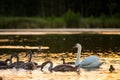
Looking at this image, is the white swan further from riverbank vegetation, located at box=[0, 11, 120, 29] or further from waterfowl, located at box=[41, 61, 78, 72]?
riverbank vegetation, located at box=[0, 11, 120, 29]

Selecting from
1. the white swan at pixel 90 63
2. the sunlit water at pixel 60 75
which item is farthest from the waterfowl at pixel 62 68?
the white swan at pixel 90 63

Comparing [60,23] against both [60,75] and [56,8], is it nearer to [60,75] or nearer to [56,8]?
[56,8]

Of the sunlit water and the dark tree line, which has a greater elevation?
the sunlit water

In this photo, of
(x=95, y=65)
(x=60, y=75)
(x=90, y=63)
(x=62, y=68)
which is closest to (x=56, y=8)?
(x=90, y=63)

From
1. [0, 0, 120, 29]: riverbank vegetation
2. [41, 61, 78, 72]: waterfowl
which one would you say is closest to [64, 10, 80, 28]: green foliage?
[0, 0, 120, 29]: riverbank vegetation

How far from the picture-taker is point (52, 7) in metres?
71.9

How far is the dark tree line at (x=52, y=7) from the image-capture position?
7038 cm

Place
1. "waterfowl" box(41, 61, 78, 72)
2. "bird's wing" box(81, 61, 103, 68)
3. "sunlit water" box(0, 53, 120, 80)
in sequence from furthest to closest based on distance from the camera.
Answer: "bird's wing" box(81, 61, 103, 68) < "waterfowl" box(41, 61, 78, 72) < "sunlit water" box(0, 53, 120, 80)

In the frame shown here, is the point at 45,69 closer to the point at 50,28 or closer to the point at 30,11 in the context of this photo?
the point at 50,28

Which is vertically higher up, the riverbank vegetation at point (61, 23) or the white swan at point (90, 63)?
the white swan at point (90, 63)

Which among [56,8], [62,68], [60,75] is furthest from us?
[56,8]

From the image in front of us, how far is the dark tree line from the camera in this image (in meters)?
70.4

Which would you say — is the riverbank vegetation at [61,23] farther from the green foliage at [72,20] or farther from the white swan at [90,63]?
the white swan at [90,63]

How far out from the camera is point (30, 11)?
2857 inches
